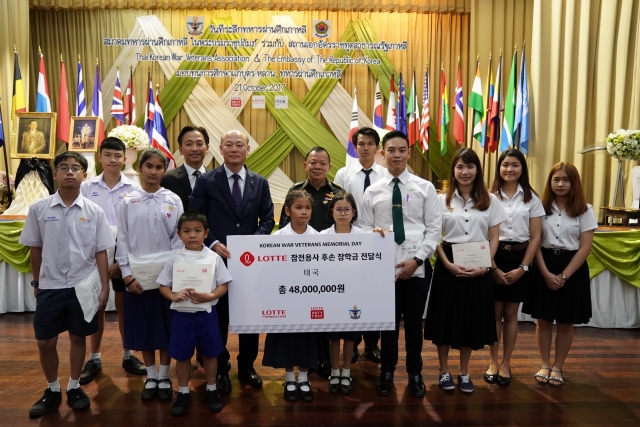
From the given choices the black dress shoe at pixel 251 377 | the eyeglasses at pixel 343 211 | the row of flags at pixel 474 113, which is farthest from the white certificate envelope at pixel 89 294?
the row of flags at pixel 474 113

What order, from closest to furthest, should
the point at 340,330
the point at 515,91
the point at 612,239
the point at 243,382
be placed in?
the point at 340,330
the point at 243,382
the point at 612,239
the point at 515,91

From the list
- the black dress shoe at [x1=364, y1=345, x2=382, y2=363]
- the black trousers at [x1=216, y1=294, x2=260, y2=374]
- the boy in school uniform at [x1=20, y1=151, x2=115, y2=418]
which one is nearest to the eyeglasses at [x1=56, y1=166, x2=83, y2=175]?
the boy in school uniform at [x1=20, y1=151, x2=115, y2=418]

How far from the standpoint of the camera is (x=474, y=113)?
281 inches

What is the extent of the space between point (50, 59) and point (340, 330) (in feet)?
22.1

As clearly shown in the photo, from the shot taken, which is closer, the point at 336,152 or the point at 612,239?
the point at 612,239

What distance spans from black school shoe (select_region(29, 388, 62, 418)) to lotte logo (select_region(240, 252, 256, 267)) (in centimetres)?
127

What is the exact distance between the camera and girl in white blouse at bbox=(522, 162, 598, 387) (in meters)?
3.22

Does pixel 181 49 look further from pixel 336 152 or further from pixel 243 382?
pixel 243 382

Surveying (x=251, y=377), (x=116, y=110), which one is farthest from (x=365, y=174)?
(x=116, y=110)

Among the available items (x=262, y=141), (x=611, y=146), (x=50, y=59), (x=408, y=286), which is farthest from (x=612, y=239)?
(x=50, y=59)

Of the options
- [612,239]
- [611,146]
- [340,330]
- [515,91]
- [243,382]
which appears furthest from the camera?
[515,91]

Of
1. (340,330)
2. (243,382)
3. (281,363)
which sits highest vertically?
(340,330)

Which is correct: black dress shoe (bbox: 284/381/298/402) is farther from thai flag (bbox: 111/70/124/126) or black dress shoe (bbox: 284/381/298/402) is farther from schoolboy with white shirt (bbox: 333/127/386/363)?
thai flag (bbox: 111/70/124/126)

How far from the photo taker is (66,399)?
297 centimetres
